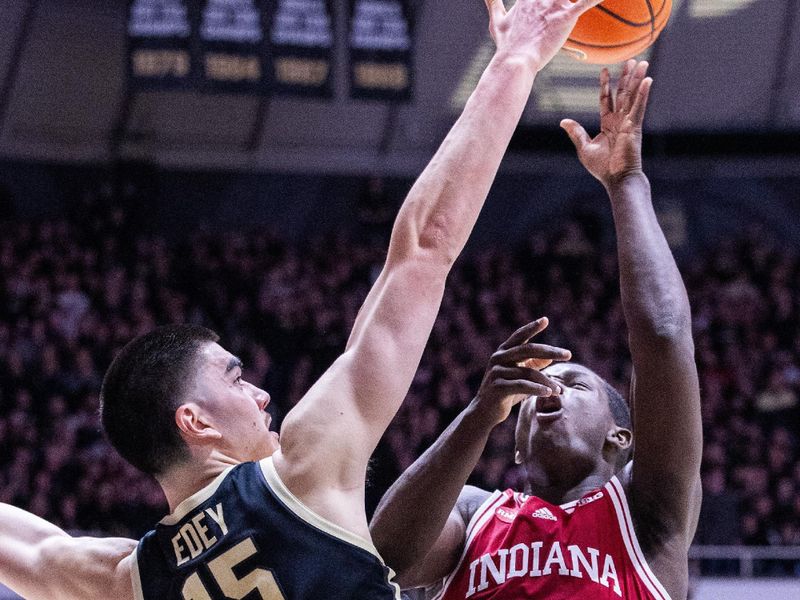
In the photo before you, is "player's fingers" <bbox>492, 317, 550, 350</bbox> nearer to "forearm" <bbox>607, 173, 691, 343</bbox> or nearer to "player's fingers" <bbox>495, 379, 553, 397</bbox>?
"player's fingers" <bbox>495, 379, 553, 397</bbox>

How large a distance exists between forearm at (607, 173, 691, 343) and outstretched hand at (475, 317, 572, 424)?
0.34 meters

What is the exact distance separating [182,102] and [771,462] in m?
9.57

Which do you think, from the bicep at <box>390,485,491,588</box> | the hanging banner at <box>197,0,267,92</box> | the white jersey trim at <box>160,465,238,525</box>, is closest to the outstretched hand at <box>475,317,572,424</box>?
the bicep at <box>390,485,491,588</box>

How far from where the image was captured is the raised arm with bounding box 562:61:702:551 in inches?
117

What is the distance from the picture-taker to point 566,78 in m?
16.3

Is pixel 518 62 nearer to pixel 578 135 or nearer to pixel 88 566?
pixel 578 135

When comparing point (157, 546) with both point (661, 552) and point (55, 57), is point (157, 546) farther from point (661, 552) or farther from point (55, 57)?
point (55, 57)

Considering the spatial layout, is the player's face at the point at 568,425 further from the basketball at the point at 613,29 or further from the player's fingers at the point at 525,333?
the basketball at the point at 613,29

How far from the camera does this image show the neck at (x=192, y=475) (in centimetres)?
258

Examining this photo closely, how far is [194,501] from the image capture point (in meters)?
2.47

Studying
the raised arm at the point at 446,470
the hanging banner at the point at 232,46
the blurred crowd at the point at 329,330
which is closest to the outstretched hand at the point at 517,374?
the raised arm at the point at 446,470

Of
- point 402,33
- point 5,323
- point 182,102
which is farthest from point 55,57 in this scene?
point 402,33

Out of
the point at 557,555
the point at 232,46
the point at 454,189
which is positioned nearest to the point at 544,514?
the point at 557,555

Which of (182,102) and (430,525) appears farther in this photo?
(182,102)
